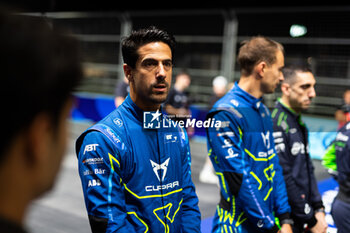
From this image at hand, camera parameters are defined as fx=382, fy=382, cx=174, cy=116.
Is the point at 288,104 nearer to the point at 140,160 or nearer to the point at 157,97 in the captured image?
the point at 157,97

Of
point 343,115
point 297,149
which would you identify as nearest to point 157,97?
point 297,149

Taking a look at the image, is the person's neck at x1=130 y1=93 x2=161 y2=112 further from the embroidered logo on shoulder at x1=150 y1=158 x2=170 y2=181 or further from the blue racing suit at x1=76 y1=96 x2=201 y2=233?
the embroidered logo on shoulder at x1=150 y1=158 x2=170 y2=181

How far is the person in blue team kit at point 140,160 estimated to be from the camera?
1.55 m

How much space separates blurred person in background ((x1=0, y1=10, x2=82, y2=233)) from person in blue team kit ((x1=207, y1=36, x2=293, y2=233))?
1.57m

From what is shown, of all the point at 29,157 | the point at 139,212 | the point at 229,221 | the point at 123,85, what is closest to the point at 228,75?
the point at 123,85

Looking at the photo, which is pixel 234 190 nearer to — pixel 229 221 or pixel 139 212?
pixel 229 221

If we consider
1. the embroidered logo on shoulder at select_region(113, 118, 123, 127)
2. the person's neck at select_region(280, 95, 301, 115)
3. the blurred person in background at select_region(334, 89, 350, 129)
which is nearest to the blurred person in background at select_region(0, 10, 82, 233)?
the embroidered logo on shoulder at select_region(113, 118, 123, 127)

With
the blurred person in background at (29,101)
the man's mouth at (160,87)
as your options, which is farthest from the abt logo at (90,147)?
the blurred person in background at (29,101)

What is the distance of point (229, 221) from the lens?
229cm

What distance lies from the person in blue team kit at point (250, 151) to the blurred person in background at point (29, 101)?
1.57m

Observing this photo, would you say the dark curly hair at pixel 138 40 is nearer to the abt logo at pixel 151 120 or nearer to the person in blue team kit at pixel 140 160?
the person in blue team kit at pixel 140 160

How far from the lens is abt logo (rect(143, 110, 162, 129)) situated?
1.75 metres

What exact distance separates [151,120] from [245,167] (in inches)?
27.6

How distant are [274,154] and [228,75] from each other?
8.56 m
